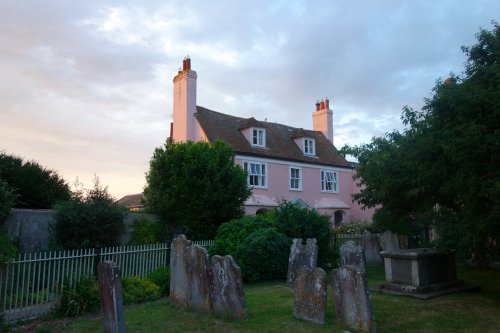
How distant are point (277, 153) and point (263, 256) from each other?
18935mm

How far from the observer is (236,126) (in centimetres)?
3198

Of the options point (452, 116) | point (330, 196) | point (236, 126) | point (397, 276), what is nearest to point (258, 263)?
point (397, 276)

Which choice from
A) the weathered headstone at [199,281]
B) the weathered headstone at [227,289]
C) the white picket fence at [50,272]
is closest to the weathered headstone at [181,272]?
the weathered headstone at [199,281]

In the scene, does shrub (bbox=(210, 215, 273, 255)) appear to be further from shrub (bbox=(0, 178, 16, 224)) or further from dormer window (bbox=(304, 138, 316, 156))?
dormer window (bbox=(304, 138, 316, 156))

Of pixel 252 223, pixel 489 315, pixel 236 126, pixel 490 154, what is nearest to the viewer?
pixel 490 154

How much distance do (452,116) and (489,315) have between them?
399cm

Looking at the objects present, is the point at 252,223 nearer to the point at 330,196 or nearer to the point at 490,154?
the point at 490,154

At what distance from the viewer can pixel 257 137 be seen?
3123cm

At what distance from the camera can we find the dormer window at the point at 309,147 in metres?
34.6

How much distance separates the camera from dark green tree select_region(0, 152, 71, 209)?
15789 millimetres

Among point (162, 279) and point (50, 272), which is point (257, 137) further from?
point (50, 272)

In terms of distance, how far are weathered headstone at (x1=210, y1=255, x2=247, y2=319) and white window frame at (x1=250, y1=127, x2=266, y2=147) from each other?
22.1m

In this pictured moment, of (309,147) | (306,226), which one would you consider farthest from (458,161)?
(309,147)

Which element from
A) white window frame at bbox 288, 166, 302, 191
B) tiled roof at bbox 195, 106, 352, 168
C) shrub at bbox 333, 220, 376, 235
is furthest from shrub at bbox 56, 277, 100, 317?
white window frame at bbox 288, 166, 302, 191
